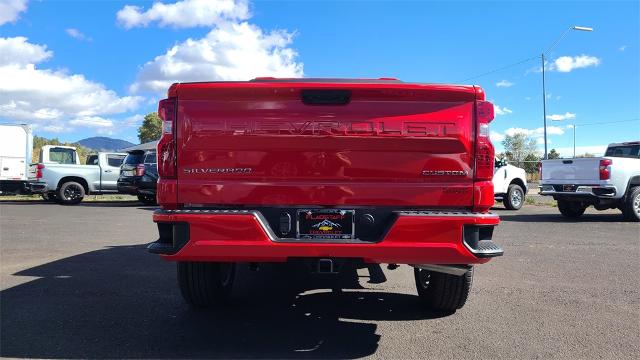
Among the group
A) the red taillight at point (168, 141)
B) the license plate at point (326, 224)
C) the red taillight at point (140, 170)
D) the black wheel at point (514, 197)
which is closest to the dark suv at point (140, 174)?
the red taillight at point (140, 170)

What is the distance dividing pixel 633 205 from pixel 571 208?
1586mm

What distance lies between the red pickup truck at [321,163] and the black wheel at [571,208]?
11097 mm

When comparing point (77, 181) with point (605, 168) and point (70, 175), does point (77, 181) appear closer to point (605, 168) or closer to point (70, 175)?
point (70, 175)

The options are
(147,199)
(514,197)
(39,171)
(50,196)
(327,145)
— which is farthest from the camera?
(50,196)

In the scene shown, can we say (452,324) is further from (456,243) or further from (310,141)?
(310,141)

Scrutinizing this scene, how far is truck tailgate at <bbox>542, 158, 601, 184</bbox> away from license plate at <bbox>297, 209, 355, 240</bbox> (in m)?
10.3

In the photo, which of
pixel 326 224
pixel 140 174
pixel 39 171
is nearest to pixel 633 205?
pixel 326 224

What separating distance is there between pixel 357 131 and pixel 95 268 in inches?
177

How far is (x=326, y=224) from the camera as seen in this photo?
11.5ft

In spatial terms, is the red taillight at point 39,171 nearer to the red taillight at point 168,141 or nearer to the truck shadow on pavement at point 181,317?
the truck shadow on pavement at point 181,317

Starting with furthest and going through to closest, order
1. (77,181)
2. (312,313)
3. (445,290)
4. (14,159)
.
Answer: (14,159), (77,181), (312,313), (445,290)

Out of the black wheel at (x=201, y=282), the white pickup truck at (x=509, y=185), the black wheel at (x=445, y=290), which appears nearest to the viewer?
the black wheel at (x=445, y=290)

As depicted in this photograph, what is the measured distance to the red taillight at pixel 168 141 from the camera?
3.53 m

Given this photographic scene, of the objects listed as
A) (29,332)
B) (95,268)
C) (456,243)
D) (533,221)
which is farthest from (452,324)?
(533,221)
